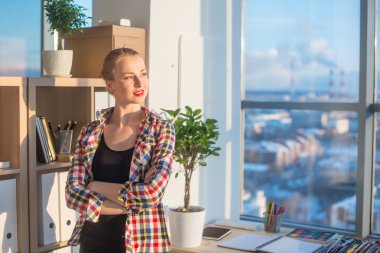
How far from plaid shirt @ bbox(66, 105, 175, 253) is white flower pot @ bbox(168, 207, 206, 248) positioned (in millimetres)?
525

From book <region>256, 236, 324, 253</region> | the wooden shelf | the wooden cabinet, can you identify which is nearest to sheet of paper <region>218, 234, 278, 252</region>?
book <region>256, 236, 324, 253</region>

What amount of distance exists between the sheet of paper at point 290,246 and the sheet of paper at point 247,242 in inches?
2.4

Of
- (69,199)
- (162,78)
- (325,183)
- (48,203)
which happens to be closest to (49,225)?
(48,203)

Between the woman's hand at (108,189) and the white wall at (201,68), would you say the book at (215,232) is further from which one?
the woman's hand at (108,189)

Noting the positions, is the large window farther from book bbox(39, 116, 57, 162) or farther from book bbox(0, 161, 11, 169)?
book bbox(0, 161, 11, 169)

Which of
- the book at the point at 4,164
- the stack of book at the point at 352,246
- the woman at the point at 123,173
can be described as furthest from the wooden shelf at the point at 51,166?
the stack of book at the point at 352,246

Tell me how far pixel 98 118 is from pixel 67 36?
854 mm

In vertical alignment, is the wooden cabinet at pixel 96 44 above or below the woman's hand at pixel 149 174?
above

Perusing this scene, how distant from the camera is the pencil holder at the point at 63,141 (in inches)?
111

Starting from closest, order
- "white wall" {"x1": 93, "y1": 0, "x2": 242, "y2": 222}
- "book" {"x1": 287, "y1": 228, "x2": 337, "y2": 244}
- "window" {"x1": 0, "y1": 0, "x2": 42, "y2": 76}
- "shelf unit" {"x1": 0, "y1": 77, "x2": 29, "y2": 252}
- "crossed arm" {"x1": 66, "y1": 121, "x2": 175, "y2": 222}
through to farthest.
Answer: "crossed arm" {"x1": 66, "y1": 121, "x2": 175, "y2": 222} < "shelf unit" {"x1": 0, "y1": 77, "x2": 29, "y2": 252} < "book" {"x1": 287, "y1": 228, "x2": 337, "y2": 244} < "white wall" {"x1": 93, "y1": 0, "x2": 242, "y2": 222} < "window" {"x1": 0, "y1": 0, "x2": 42, "y2": 76}

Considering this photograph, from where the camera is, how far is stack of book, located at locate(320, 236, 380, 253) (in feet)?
8.87

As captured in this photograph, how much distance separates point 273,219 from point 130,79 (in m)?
1.34

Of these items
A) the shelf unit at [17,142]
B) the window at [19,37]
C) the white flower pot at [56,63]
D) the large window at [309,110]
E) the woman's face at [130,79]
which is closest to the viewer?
the woman's face at [130,79]

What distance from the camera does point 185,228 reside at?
288 cm
